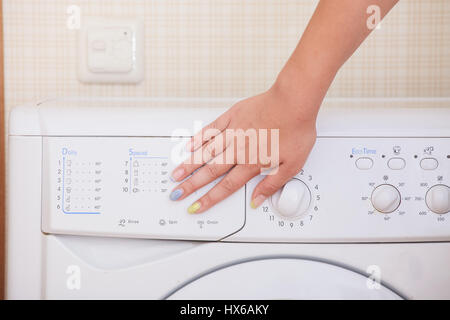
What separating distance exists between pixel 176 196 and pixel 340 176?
221 millimetres

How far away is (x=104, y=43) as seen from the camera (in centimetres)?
95

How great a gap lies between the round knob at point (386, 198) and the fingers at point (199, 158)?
0.21 metres

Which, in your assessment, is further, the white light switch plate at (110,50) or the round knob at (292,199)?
the white light switch plate at (110,50)

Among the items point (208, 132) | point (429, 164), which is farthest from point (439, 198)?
point (208, 132)

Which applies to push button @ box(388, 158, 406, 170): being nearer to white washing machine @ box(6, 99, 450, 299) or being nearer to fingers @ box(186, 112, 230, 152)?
white washing machine @ box(6, 99, 450, 299)

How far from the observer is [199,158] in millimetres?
585

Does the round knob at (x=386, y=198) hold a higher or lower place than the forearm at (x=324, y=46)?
lower

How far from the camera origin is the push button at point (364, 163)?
1.91 feet

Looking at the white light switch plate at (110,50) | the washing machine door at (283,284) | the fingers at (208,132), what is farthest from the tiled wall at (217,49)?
the washing machine door at (283,284)

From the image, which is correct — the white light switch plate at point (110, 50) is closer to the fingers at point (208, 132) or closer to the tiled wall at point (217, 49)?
the tiled wall at point (217, 49)

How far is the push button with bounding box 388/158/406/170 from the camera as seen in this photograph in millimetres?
582

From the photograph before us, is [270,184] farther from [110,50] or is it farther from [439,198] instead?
[110,50]

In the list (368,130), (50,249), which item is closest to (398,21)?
(368,130)

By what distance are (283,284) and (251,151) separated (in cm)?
18
